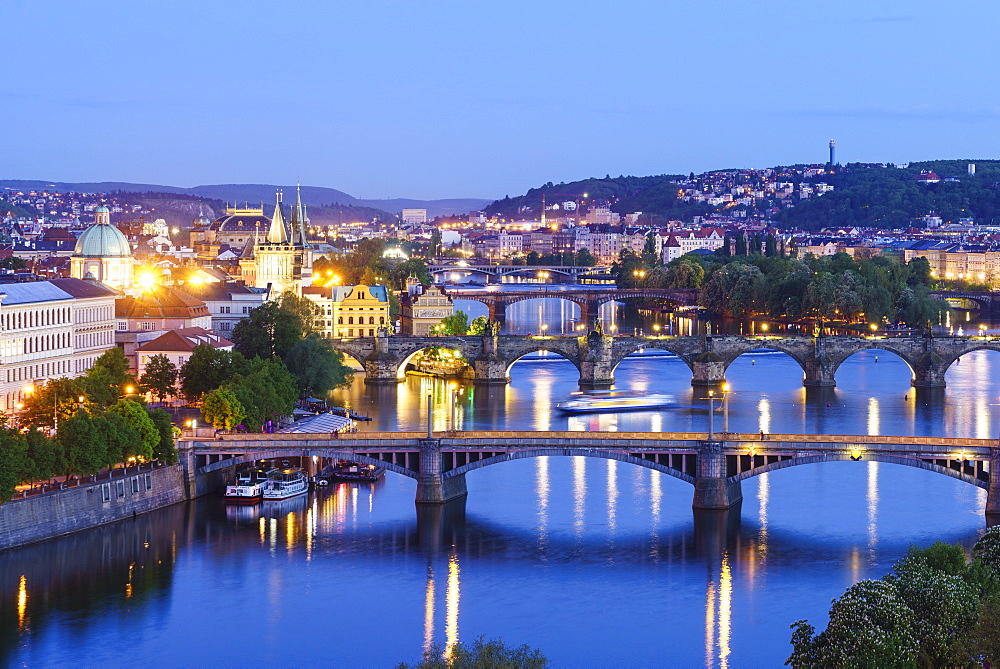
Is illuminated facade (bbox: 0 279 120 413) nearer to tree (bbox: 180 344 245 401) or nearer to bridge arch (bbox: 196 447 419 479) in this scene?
tree (bbox: 180 344 245 401)

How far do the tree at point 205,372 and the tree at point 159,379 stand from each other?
0.26 m

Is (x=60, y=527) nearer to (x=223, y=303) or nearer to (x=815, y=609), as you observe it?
(x=815, y=609)

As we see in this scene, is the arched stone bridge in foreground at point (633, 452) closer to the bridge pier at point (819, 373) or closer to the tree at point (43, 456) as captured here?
the tree at point (43, 456)

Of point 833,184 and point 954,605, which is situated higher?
point 833,184

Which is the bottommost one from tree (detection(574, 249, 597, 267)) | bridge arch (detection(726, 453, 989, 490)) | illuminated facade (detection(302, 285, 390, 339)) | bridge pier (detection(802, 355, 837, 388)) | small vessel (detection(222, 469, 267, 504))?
small vessel (detection(222, 469, 267, 504))

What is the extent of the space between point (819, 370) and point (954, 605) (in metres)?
33.6

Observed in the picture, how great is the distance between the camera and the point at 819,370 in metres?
52.6

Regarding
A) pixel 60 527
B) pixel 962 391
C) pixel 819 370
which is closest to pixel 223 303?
pixel 819 370

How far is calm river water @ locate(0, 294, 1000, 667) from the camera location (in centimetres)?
2383

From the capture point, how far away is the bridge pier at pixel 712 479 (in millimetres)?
30594

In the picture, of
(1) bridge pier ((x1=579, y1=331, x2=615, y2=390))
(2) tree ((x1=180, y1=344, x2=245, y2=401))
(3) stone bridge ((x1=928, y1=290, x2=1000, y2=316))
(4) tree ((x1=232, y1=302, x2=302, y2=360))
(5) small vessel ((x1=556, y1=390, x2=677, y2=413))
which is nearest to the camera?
(2) tree ((x1=180, y1=344, x2=245, y2=401))

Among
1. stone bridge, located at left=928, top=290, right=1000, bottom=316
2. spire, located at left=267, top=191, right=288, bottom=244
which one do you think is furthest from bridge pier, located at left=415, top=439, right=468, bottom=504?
stone bridge, located at left=928, top=290, right=1000, bottom=316

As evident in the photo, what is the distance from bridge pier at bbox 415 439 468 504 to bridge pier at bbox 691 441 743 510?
14.5 feet

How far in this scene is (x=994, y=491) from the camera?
3019 cm
